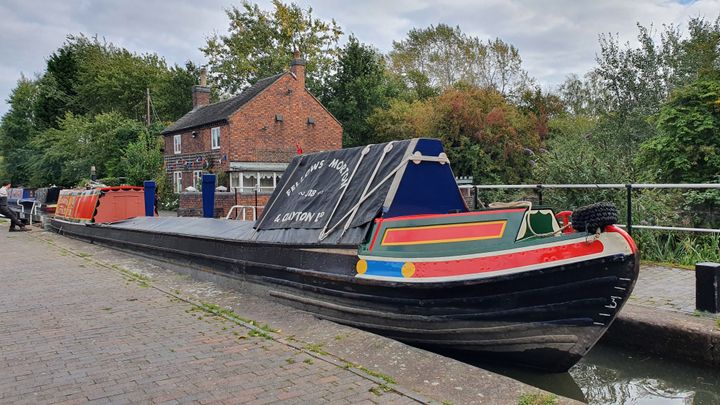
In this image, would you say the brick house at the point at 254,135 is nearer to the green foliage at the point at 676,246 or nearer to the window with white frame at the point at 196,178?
the window with white frame at the point at 196,178

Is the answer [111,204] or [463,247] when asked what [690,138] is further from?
[111,204]

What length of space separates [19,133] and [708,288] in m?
64.6

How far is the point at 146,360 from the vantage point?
4.63 m

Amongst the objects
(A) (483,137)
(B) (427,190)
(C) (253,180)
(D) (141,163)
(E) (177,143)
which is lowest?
(B) (427,190)

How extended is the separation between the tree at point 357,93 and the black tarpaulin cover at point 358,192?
29.3 m

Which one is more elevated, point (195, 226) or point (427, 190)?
point (427, 190)

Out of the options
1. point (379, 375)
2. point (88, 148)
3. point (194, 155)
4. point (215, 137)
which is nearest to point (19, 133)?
point (88, 148)

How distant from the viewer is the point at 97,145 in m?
36.3

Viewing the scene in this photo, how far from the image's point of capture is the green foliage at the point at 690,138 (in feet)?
34.6

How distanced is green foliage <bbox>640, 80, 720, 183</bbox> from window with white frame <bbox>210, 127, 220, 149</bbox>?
2230 centimetres

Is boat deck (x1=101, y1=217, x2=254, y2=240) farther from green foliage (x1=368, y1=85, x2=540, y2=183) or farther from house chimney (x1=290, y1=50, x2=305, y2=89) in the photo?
house chimney (x1=290, y1=50, x2=305, y2=89)

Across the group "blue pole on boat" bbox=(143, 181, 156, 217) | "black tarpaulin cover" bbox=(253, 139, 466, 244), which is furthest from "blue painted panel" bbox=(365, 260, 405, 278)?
"blue pole on boat" bbox=(143, 181, 156, 217)

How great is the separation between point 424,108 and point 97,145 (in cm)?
2269

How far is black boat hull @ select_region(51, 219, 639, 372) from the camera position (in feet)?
14.4
